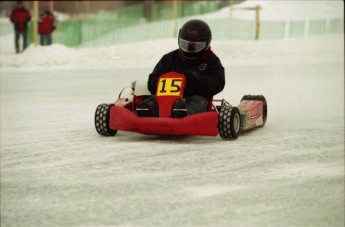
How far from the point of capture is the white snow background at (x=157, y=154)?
64.5 inches

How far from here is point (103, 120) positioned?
2875 millimetres

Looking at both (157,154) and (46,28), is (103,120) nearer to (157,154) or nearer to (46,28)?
(157,154)

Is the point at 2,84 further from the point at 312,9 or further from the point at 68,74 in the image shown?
the point at 68,74

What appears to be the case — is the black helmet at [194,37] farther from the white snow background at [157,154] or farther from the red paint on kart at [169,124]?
the red paint on kart at [169,124]

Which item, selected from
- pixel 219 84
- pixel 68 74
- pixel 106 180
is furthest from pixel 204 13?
pixel 68 74

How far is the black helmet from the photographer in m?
2.39

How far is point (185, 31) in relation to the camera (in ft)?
7.93

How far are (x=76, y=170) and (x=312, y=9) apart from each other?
793 mm

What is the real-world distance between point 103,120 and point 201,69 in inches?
17.5

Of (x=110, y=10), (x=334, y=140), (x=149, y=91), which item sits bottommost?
(x=334, y=140)

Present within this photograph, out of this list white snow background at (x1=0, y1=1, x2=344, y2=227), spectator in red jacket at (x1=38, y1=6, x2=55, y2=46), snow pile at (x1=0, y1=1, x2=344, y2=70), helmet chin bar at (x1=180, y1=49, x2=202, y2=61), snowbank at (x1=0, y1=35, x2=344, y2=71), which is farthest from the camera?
spectator in red jacket at (x1=38, y1=6, x2=55, y2=46)

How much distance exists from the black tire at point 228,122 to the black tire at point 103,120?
0.40 m

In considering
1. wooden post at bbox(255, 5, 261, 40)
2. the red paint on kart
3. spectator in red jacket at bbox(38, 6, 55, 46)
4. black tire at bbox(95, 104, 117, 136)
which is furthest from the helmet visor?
spectator in red jacket at bbox(38, 6, 55, 46)

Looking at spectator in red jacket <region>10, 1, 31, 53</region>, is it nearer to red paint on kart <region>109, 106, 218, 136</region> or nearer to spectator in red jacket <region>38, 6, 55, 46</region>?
spectator in red jacket <region>38, 6, 55, 46</region>
